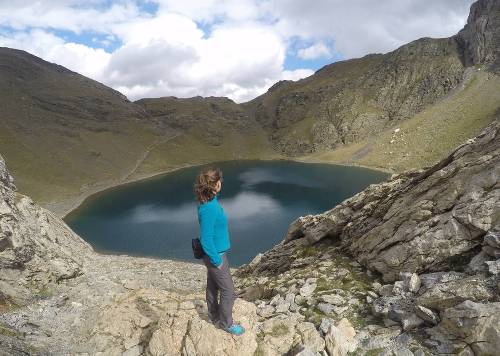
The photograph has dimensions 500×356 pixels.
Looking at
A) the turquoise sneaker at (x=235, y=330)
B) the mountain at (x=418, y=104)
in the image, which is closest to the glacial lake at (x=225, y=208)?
the mountain at (x=418, y=104)

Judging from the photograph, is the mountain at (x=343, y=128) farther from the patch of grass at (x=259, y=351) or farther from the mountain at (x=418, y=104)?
the patch of grass at (x=259, y=351)

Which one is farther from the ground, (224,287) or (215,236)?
(215,236)

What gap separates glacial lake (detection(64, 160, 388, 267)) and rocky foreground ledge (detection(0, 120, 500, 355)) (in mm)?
34694

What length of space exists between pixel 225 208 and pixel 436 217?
251ft

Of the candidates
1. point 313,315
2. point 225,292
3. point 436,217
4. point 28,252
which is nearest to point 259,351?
point 225,292

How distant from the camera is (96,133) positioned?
179 metres

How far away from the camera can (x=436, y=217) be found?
12789mm

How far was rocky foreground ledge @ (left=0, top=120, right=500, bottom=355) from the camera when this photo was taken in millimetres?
9023

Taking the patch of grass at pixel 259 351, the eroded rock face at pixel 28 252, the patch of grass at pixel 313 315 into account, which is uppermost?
the eroded rock face at pixel 28 252

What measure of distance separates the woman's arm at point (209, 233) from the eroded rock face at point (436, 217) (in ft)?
21.4

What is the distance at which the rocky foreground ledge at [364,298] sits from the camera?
9.02 metres

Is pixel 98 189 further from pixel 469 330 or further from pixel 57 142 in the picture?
pixel 469 330

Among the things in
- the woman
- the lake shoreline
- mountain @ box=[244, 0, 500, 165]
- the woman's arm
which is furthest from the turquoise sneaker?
mountain @ box=[244, 0, 500, 165]

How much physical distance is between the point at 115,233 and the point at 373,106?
150710mm
